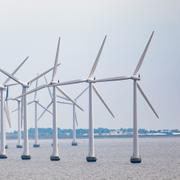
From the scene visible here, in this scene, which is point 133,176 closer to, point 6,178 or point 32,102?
point 6,178

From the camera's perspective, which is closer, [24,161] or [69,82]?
[69,82]

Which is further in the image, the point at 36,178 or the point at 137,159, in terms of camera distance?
the point at 137,159

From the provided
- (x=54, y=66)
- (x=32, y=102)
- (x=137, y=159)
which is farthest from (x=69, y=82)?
(x=32, y=102)

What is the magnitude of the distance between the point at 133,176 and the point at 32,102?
Answer: 96622 mm

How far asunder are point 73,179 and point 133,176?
6.06m


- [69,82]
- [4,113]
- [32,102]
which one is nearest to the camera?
[69,82]

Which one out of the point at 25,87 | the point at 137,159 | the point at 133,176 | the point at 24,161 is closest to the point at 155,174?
the point at 133,176

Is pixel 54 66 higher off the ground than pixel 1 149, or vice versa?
pixel 54 66

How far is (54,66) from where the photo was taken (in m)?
105

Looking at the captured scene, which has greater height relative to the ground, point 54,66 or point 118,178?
point 54,66

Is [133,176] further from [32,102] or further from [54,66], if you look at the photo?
[32,102]

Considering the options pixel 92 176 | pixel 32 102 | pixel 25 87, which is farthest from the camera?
pixel 32 102

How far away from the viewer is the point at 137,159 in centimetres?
10700

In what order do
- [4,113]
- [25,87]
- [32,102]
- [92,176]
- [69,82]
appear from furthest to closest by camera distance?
[32,102] → [4,113] → [25,87] → [69,82] → [92,176]
